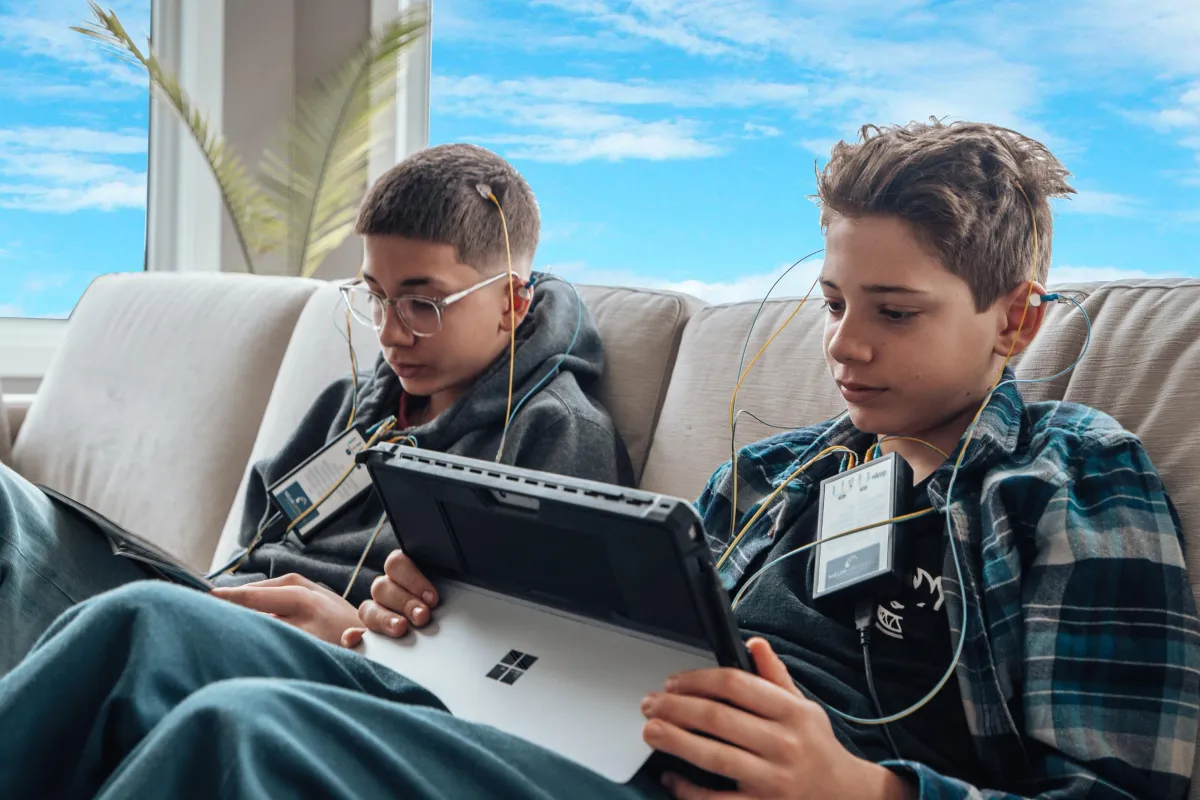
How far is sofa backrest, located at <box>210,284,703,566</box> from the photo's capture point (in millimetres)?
1503

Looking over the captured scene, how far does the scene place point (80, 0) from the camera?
3215 millimetres

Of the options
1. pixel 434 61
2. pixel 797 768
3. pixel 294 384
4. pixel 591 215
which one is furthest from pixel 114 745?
pixel 434 61

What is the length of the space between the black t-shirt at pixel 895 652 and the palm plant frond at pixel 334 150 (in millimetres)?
2377

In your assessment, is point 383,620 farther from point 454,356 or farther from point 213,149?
point 213,149

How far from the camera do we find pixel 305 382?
1843 mm

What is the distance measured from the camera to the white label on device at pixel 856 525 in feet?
3.02

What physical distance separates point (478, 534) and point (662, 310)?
29.2 inches

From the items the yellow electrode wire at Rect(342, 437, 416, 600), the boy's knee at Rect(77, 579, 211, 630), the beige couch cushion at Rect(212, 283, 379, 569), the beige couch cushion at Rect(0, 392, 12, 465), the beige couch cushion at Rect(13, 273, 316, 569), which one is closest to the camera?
the boy's knee at Rect(77, 579, 211, 630)

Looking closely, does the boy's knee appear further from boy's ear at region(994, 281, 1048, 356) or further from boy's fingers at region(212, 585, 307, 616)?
boy's ear at region(994, 281, 1048, 356)

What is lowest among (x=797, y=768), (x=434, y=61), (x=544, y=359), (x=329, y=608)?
(x=329, y=608)

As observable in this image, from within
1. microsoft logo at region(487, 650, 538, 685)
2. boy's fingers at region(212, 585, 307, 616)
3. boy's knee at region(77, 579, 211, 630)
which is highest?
boy's knee at region(77, 579, 211, 630)

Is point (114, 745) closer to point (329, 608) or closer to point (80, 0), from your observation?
point (329, 608)

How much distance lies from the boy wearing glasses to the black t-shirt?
0.42 m

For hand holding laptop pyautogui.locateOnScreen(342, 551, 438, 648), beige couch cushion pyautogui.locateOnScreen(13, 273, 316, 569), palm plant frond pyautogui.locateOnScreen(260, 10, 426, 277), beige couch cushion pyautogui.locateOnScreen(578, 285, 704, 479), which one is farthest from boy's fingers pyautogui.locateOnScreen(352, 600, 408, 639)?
palm plant frond pyautogui.locateOnScreen(260, 10, 426, 277)
